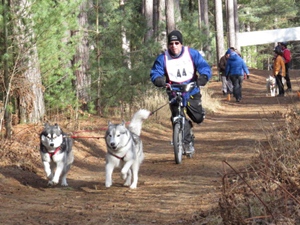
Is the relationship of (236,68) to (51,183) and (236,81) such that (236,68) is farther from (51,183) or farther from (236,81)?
(51,183)

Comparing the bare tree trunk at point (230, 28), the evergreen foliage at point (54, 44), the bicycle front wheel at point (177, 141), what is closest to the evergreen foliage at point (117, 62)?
the evergreen foliage at point (54, 44)

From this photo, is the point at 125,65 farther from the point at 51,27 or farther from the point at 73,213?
the point at 73,213

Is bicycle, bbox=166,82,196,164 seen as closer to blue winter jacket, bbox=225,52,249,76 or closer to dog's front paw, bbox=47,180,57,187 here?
dog's front paw, bbox=47,180,57,187

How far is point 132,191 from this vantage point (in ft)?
27.5

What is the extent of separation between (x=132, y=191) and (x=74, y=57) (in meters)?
8.59

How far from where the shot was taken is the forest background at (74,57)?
1086 cm

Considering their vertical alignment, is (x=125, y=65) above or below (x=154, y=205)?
above

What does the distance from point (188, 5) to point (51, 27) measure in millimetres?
38659

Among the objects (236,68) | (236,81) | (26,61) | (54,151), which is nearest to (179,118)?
(54,151)

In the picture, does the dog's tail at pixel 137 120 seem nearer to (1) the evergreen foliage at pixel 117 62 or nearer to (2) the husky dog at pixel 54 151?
(2) the husky dog at pixel 54 151

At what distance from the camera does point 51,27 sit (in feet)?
36.2

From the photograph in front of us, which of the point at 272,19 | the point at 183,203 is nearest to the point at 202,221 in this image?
the point at 183,203

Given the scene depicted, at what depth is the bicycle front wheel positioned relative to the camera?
10.4 m

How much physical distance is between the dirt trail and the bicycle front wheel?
160 millimetres
